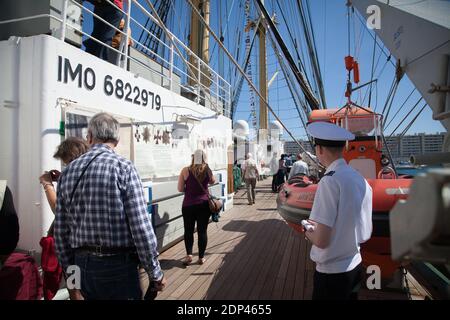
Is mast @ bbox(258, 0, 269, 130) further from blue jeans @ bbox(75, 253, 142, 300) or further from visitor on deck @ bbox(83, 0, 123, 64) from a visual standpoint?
blue jeans @ bbox(75, 253, 142, 300)

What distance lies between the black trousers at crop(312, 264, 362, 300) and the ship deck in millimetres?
1628

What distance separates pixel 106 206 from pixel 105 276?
1.32ft

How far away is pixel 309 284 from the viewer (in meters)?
3.48

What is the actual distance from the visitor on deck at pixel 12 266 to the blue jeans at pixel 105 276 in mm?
601

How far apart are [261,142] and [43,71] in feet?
59.8

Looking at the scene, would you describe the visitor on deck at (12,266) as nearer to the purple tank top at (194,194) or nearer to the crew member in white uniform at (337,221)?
the crew member in white uniform at (337,221)

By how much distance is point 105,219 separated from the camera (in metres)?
1.60

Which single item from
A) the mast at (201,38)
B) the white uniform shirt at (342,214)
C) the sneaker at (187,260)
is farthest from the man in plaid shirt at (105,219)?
the mast at (201,38)

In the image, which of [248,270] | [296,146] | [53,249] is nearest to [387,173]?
[248,270]

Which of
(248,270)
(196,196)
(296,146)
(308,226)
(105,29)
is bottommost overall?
(248,270)

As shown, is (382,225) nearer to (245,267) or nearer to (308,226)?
(308,226)

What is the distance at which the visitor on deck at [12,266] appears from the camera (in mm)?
1876
